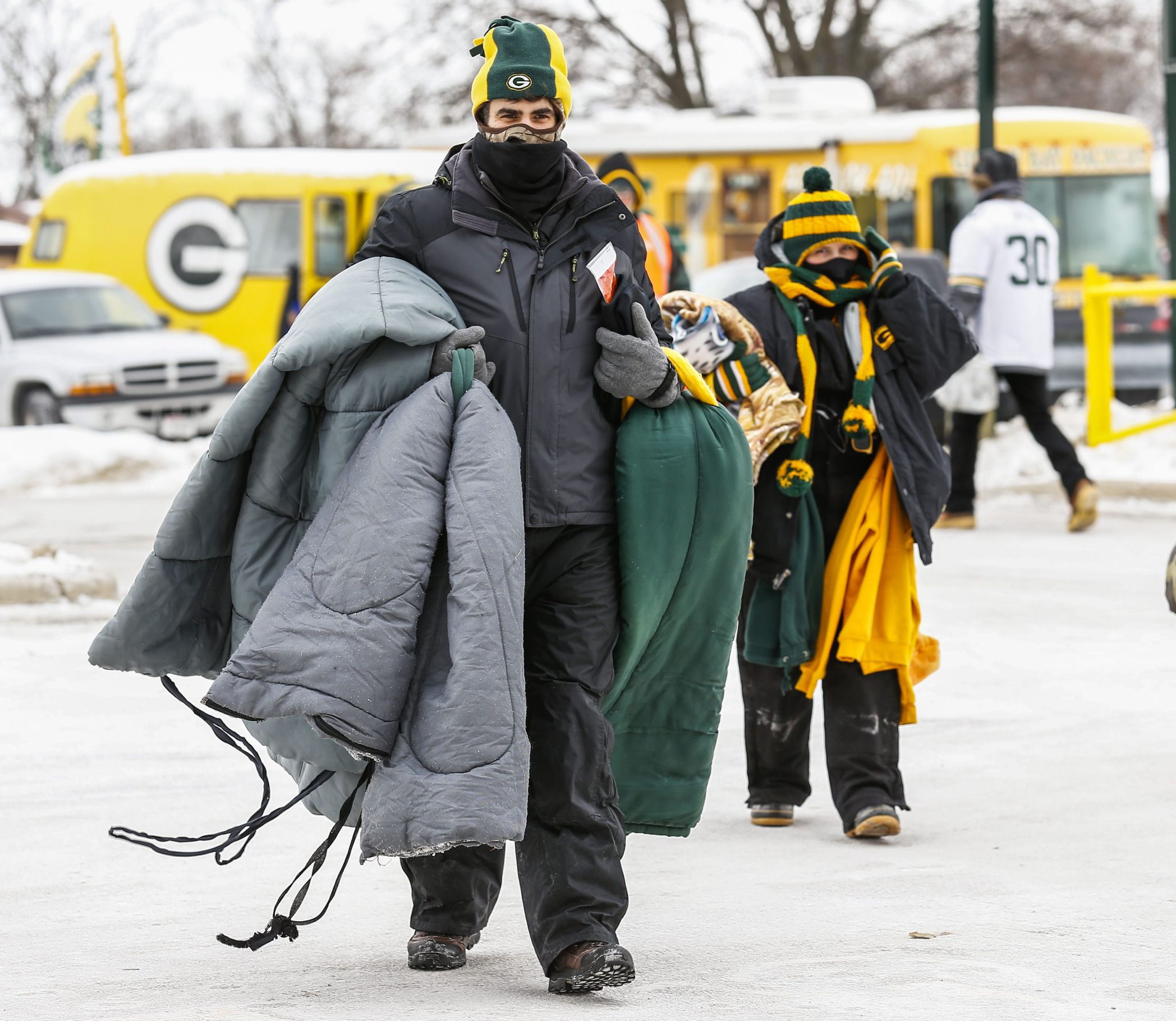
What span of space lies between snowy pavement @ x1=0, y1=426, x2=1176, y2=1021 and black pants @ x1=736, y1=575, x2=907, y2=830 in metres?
0.12

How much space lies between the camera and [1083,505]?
11383 millimetres

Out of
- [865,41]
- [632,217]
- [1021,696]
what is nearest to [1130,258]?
[1021,696]

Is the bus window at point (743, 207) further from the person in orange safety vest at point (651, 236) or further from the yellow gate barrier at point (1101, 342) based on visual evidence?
the person in orange safety vest at point (651, 236)

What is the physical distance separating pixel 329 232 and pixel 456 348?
17.2 m

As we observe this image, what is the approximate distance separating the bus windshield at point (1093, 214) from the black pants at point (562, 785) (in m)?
15.2

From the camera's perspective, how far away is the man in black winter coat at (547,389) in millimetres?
4020

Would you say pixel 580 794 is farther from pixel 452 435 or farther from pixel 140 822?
pixel 140 822

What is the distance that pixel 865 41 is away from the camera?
35469mm

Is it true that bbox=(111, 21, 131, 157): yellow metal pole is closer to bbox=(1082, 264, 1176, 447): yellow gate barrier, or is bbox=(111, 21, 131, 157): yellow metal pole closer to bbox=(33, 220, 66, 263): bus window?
bbox=(33, 220, 66, 263): bus window

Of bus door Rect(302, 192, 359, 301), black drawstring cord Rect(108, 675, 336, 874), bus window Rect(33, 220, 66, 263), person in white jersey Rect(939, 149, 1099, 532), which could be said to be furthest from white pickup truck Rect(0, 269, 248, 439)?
black drawstring cord Rect(108, 675, 336, 874)

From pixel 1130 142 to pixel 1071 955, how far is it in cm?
1592

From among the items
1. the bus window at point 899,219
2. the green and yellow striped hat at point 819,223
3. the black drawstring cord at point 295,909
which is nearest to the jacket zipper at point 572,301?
the black drawstring cord at point 295,909

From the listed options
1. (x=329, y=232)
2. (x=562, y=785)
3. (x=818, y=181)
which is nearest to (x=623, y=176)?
(x=818, y=181)

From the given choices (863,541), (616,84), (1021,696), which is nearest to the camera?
(863,541)
